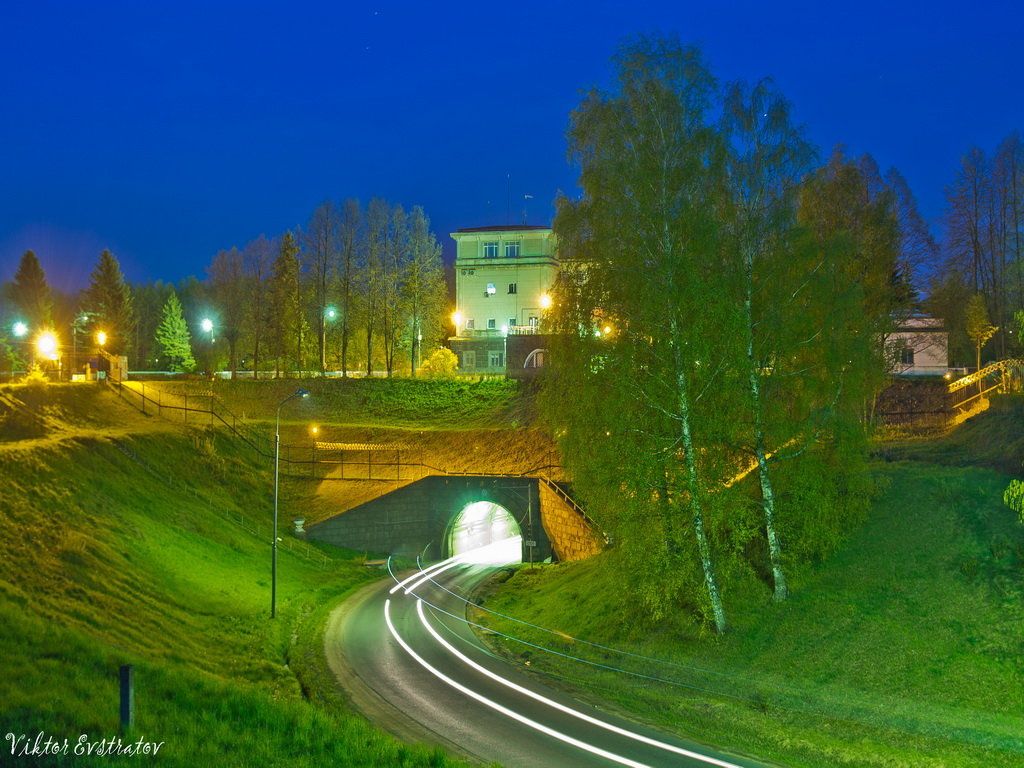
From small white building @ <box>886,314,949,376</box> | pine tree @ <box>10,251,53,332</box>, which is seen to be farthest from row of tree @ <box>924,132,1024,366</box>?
pine tree @ <box>10,251,53,332</box>

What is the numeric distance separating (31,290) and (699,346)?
84.5 meters

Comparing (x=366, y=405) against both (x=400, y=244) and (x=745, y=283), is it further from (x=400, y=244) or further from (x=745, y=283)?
(x=745, y=283)

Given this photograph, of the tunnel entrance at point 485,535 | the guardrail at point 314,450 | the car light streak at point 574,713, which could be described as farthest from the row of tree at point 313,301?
the car light streak at point 574,713

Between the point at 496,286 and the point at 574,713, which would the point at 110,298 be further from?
the point at 574,713

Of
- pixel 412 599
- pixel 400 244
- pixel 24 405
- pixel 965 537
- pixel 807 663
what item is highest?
pixel 400 244

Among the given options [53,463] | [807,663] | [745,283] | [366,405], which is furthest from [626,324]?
[366,405]

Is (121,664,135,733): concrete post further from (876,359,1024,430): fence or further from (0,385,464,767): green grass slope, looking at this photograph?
(876,359,1024,430): fence

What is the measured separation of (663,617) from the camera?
19109 millimetres

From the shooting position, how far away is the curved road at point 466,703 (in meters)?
13.9

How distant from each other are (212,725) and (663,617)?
37.1 feet

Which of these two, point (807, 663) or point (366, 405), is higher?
point (366, 405)

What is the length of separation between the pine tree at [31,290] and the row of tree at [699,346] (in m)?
77.8

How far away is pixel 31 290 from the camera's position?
8106cm

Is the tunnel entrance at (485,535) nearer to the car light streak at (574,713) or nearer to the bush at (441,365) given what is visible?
the bush at (441,365)
